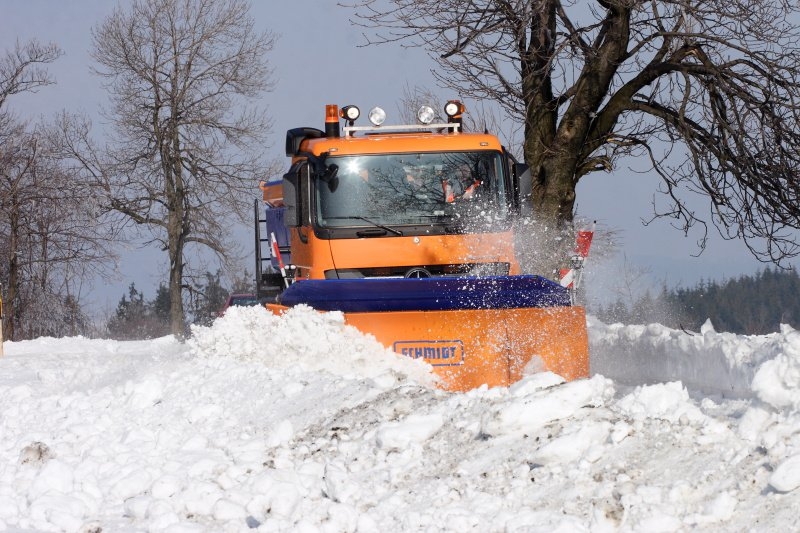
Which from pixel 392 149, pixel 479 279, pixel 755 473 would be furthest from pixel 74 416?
pixel 755 473

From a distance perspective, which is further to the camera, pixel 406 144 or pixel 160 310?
pixel 160 310

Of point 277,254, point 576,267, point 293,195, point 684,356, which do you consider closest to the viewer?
point 293,195

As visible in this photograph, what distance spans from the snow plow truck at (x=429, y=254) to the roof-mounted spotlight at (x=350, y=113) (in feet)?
0.80

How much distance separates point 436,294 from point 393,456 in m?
3.28

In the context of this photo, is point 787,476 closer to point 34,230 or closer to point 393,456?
point 393,456

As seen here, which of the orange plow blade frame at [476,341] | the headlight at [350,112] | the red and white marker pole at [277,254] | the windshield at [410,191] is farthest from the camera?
the red and white marker pole at [277,254]

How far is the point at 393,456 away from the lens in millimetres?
5266

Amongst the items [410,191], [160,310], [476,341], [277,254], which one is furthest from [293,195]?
[160,310]

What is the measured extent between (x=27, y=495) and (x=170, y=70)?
2313 centimetres

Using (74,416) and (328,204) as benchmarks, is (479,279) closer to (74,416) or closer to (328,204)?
(328,204)

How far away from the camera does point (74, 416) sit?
7137 mm

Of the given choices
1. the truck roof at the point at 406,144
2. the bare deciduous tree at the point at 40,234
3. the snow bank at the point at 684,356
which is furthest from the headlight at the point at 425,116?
the bare deciduous tree at the point at 40,234

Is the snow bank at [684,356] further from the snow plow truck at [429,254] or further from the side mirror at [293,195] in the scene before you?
the side mirror at [293,195]

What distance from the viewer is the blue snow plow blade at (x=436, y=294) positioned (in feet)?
27.7
